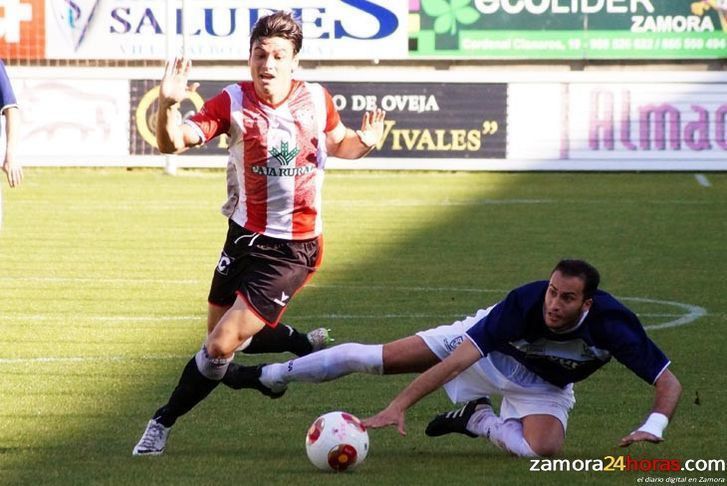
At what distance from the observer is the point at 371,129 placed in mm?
7223

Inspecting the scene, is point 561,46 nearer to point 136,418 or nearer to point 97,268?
point 97,268

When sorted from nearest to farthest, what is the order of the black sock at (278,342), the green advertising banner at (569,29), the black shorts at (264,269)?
1. the black shorts at (264,269)
2. the black sock at (278,342)
3. the green advertising banner at (569,29)

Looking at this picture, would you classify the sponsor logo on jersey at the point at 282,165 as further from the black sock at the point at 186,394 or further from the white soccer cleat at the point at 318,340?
the white soccer cleat at the point at 318,340

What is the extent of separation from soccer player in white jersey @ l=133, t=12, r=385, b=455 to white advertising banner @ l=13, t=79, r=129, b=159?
53.5 feet

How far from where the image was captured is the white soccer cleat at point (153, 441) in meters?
6.58

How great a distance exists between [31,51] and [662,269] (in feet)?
46.5

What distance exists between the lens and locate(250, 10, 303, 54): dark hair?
6.67 m

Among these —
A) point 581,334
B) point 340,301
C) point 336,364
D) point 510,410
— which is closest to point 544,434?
point 510,410

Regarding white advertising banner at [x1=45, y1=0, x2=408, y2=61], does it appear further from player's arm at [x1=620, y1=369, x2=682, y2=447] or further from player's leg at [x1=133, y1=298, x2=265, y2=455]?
player's arm at [x1=620, y1=369, x2=682, y2=447]

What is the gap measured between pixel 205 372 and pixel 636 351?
6.13 ft

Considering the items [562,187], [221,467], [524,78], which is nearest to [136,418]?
[221,467]

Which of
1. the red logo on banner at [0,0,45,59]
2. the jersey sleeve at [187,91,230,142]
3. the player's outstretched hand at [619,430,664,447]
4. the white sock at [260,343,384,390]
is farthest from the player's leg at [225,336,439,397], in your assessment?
the red logo on banner at [0,0,45,59]

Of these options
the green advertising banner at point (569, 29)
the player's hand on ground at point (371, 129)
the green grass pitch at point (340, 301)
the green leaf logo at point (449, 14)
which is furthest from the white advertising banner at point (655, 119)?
the player's hand on ground at point (371, 129)

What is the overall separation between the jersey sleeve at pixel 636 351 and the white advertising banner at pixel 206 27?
18.8m
